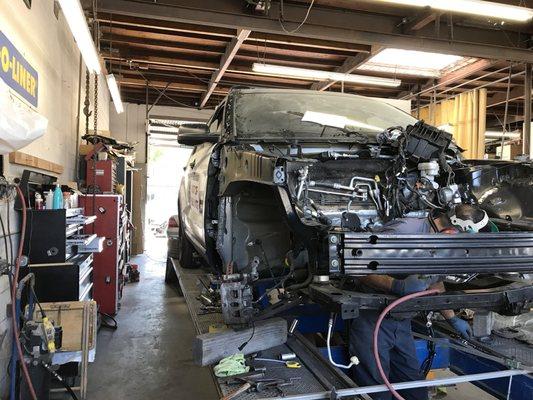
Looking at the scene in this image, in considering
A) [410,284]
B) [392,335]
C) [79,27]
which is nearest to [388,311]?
[410,284]

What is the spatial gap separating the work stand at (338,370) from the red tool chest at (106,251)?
6.62 ft

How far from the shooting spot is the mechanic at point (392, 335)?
6.16 feet

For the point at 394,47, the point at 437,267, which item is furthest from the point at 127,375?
the point at 394,47

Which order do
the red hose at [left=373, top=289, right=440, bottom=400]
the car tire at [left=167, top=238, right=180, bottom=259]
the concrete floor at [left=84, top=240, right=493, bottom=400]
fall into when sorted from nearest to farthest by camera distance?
1. the red hose at [left=373, top=289, right=440, bottom=400]
2. the concrete floor at [left=84, top=240, right=493, bottom=400]
3. the car tire at [left=167, top=238, right=180, bottom=259]

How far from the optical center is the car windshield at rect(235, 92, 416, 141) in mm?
2639

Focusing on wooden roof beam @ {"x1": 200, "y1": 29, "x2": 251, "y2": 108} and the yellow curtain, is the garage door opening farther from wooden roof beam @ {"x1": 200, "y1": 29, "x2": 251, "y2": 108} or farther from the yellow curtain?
the yellow curtain

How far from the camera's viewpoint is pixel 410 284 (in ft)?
6.02

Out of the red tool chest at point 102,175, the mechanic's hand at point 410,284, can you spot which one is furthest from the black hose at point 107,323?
the mechanic's hand at point 410,284

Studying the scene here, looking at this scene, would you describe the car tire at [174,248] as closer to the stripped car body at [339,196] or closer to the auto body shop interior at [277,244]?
the auto body shop interior at [277,244]

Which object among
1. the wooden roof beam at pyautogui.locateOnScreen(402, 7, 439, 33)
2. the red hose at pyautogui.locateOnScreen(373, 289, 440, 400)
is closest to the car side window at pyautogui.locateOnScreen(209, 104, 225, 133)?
the red hose at pyautogui.locateOnScreen(373, 289, 440, 400)

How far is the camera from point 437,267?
1699 mm

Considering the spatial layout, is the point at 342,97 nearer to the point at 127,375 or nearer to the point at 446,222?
the point at 446,222

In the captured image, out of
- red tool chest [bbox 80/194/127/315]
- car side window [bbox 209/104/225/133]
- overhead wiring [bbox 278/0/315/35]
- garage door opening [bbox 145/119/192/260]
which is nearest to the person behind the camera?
car side window [bbox 209/104/225/133]

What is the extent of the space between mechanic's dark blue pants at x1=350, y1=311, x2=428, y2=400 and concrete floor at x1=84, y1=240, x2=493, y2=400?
0.95 meters
